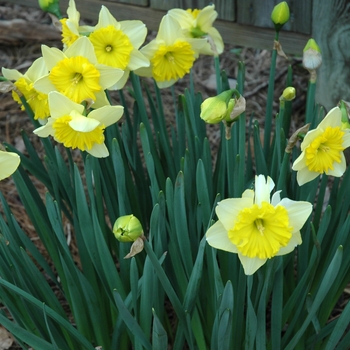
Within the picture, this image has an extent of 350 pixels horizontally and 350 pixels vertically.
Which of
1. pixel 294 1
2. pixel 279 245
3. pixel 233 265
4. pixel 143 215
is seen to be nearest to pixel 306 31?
pixel 294 1

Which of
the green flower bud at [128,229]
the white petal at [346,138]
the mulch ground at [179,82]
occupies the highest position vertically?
the white petal at [346,138]

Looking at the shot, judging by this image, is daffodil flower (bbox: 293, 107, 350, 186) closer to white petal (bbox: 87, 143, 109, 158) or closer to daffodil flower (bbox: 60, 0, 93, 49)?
white petal (bbox: 87, 143, 109, 158)

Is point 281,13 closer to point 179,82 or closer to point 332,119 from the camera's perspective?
point 332,119

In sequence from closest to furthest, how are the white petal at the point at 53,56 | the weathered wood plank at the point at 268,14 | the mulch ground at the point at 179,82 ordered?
Answer: the white petal at the point at 53,56 < the weathered wood plank at the point at 268,14 < the mulch ground at the point at 179,82

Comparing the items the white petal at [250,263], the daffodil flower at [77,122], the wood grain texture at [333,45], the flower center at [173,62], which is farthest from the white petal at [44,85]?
the wood grain texture at [333,45]

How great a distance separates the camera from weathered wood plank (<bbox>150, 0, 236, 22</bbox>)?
2.36m

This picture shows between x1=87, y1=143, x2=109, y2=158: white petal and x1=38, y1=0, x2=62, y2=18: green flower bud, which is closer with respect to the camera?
x1=87, y1=143, x2=109, y2=158: white petal

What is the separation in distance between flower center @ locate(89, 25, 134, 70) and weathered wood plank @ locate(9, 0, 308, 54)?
3.70ft

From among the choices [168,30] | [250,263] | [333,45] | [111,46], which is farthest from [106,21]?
[333,45]

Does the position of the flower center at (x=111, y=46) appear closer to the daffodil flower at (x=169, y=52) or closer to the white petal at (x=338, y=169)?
the daffodil flower at (x=169, y=52)

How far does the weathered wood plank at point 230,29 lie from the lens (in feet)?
7.44

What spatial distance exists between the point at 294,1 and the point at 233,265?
1.30 metres

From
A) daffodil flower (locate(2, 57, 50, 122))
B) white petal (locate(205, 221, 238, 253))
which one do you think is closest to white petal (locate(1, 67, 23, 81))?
daffodil flower (locate(2, 57, 50, 122))

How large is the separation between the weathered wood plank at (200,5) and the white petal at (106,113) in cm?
138
